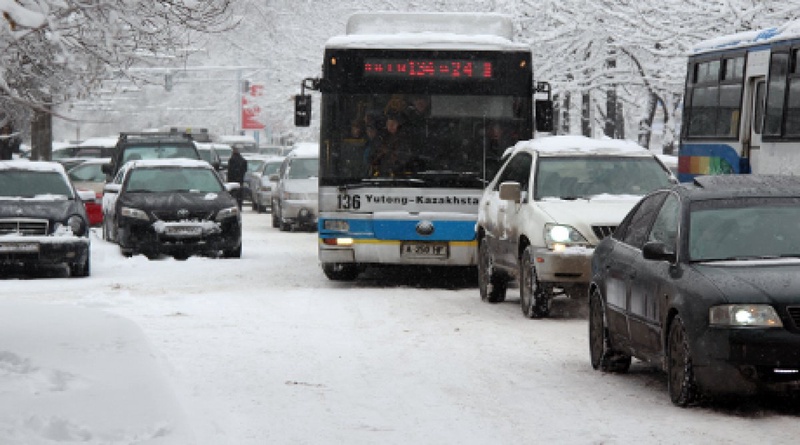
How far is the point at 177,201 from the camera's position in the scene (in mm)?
24703

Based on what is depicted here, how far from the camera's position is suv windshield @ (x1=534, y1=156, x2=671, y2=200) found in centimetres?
1638

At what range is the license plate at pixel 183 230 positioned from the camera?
24266 millimetres

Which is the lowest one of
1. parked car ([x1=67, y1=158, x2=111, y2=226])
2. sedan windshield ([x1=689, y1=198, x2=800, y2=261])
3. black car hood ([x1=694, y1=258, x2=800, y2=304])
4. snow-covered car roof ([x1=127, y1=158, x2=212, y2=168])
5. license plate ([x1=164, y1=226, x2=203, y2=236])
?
parked car ([x1=67, y1=158, x2=111, y2=226])

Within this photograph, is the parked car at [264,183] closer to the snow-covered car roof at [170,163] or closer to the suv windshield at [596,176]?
the snow-covered car roof at [170,163]

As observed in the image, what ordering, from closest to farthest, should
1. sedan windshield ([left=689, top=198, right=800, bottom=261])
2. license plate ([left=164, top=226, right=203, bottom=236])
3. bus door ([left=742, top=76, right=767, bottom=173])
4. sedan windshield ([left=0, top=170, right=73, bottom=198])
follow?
sedan windshield ([left=689, top=198, right=800, bottom=261]) → bus door ([left=742, top=76, right=767, bottom=173]) → sedan windshield ([left=0, top=170, right=73, bottom=198]) → license plate ([left=164, top=226, right=203, bottom=236])

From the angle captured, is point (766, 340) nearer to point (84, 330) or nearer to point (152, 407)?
point (152, 407)

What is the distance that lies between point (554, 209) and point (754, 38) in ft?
20.5

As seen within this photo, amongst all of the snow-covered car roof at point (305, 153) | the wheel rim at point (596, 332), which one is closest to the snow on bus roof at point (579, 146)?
the wheel rim at point (596, 332)

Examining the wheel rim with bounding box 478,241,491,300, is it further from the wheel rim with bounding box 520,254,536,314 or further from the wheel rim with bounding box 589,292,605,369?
the wheel rim with bounding box 589,292,605,369

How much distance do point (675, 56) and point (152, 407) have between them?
26.2 metres

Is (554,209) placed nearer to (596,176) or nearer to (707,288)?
(596,176)

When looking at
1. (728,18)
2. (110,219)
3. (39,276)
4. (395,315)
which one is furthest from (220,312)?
(728,18)

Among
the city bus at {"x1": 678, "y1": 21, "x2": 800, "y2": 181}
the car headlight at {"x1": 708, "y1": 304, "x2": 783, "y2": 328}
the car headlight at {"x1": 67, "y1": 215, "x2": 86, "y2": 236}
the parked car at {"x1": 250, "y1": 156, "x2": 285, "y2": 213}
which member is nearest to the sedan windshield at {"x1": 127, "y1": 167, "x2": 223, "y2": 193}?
the car headlight at {"x1": 67, "y1": 215, "x2": 86, "y2": 236}

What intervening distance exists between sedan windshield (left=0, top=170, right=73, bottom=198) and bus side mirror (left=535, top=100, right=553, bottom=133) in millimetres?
6699
